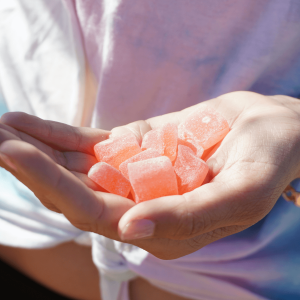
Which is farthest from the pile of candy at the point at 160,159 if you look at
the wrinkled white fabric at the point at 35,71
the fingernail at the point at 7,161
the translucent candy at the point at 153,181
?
the wrinkled white fabric at the point at 35,71

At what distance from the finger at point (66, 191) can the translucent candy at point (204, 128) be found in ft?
1.50

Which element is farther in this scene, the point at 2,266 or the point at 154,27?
the point at 2,266

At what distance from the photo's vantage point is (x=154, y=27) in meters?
1.15

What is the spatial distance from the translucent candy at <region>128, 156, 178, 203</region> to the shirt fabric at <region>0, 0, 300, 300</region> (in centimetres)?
47

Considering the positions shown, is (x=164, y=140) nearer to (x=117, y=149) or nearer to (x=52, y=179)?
(x=117, y=149)

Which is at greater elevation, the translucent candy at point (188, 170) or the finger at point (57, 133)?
the finger at point (57, 133)

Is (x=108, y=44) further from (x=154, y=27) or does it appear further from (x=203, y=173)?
(x=203, y=173)

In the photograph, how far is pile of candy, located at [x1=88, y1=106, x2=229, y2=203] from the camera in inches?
31.0

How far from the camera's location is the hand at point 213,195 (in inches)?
23.4

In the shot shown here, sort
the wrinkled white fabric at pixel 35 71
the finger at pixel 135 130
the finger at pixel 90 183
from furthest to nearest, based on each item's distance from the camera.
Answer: the wrinkled white fabric at pixel 35 71, the finger at pixel 135 130, the finger at pixel 90 183

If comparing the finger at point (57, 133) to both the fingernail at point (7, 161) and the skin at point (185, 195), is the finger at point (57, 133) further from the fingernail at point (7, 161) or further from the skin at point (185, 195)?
A: the fingernail at point (7, 161)

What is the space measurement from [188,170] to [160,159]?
10cm

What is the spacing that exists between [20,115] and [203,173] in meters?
0.57

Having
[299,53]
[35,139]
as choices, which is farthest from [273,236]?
[35,139]
